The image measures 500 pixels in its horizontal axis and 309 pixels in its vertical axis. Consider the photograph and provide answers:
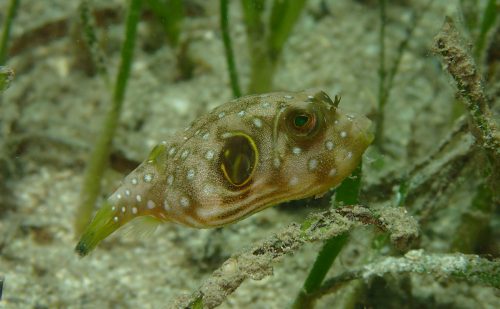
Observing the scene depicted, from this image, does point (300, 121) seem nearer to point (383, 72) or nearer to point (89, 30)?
point (383, 72)

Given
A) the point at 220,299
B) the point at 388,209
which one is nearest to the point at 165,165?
the point at 220,299

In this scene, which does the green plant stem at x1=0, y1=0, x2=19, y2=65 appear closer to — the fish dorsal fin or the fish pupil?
the fish dorsal fin

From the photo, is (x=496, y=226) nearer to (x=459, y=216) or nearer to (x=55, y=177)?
(x=459, y=216)

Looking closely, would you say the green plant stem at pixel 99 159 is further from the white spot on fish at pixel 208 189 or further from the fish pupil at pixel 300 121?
the fish pupil at pixel 300 121

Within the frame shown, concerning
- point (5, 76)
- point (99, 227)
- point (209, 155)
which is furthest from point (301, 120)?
point (5, 76)

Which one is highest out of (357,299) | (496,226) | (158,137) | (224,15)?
(224,15)

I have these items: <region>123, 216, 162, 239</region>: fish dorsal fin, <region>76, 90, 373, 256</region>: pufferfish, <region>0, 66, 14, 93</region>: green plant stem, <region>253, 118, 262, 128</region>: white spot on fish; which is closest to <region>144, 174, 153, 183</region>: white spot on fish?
<region>76, 90, 373, 256</region>: pufferfish

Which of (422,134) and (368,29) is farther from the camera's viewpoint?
(368,29)
